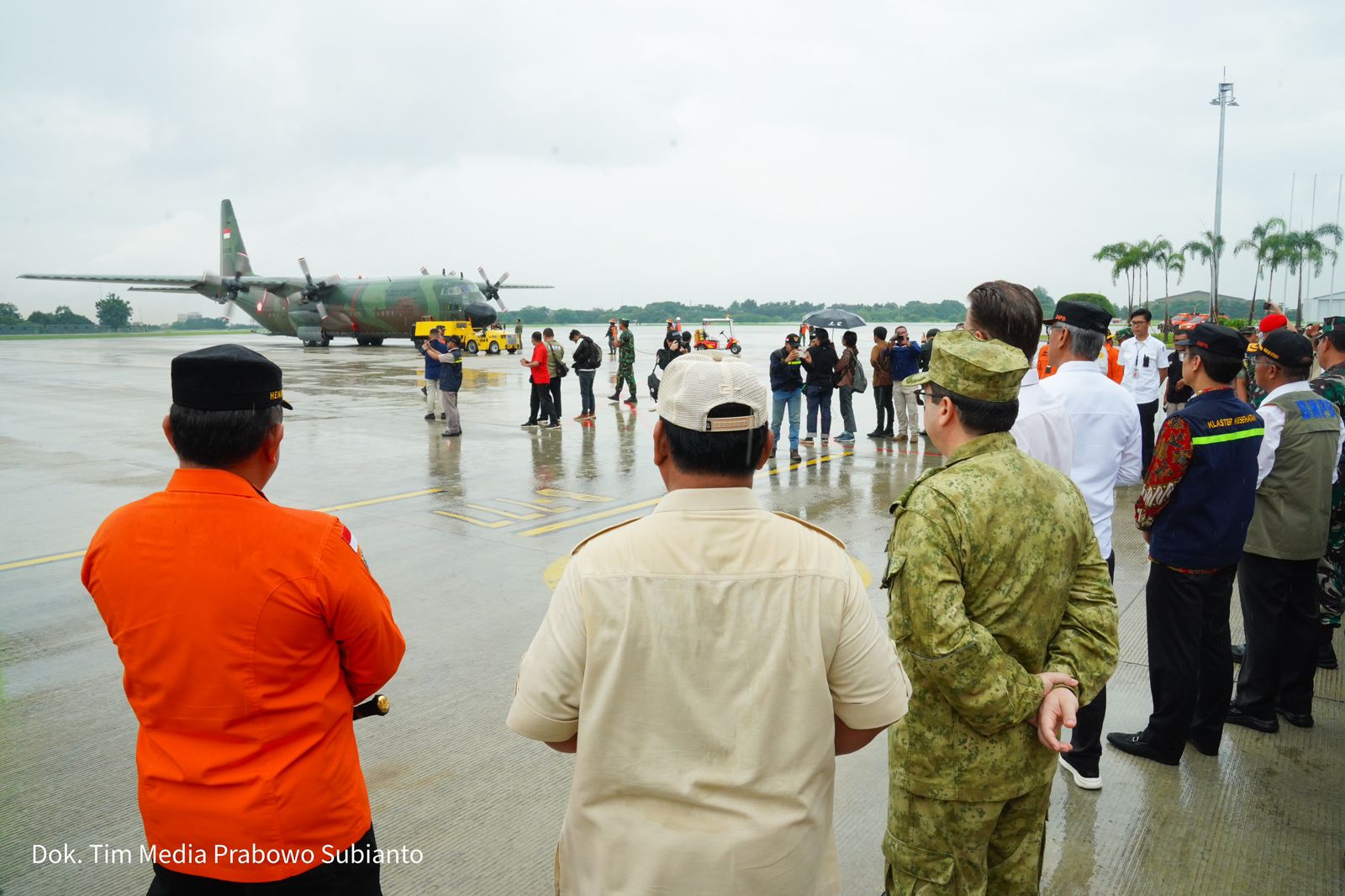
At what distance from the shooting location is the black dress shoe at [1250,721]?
4020 mm

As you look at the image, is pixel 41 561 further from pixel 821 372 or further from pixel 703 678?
pixel 821 372

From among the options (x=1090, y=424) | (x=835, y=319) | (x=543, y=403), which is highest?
(x=835, y=319)

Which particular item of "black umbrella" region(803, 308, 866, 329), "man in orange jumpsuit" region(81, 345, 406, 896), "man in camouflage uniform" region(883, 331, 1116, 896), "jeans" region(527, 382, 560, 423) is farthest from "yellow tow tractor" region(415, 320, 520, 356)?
"man in camouflage uniform" region(883, 331, 1116, 896)

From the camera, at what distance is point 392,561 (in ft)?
22.4

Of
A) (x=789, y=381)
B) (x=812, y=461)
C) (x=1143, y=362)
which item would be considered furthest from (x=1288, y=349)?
(x=789, y=381)

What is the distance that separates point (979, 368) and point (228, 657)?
201cm

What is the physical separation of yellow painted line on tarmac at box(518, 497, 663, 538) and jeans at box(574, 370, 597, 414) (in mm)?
6657

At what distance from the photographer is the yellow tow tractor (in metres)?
36.1

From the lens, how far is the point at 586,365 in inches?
595

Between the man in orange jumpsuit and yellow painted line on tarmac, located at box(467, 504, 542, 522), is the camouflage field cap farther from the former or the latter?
yellow painted line on tarmac, located at box(467, 504, 542, 522)

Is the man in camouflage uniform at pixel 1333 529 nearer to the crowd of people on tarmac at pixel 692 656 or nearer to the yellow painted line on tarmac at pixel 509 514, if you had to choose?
the crowd of people on tarmac at pixel 692 656

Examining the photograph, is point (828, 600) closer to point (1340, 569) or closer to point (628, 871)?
point (628, 871)

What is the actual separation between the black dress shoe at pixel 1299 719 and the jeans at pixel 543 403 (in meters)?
11.7

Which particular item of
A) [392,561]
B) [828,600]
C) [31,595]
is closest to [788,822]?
[828,600]
